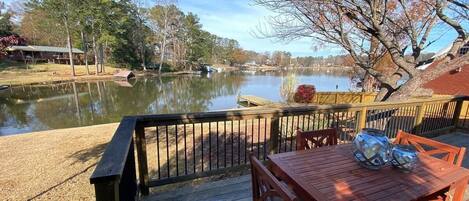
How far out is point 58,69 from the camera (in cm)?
2802

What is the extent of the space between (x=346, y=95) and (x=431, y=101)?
26.8ft

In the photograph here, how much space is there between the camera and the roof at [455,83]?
11469 millimetres

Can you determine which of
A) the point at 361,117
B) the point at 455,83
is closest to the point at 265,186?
the point at 361,117

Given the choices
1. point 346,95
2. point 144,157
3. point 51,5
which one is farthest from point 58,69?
point 144,157

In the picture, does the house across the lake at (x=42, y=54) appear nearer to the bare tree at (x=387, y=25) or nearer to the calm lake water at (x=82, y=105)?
the calm lake water at (x=82, y=105)

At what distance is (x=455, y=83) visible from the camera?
11875 mm

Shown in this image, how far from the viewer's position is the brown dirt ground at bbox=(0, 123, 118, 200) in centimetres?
378

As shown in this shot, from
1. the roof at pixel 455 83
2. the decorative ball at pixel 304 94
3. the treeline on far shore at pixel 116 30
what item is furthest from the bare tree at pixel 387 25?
the treeline on far shore at pixel 116 30

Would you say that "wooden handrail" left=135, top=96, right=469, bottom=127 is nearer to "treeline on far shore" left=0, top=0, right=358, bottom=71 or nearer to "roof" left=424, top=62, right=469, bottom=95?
"roof" left=424, top=62, right=469, bottom=95

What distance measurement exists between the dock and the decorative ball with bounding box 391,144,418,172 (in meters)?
10.7

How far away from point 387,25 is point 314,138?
4.88m

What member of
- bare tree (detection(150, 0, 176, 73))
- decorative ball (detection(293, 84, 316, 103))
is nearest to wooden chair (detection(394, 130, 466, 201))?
decorative ball (detection(293, 84, 316, 103))

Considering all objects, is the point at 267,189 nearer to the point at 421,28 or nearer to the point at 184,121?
the point at 184,121

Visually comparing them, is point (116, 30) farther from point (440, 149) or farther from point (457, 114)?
point (440, 149)
